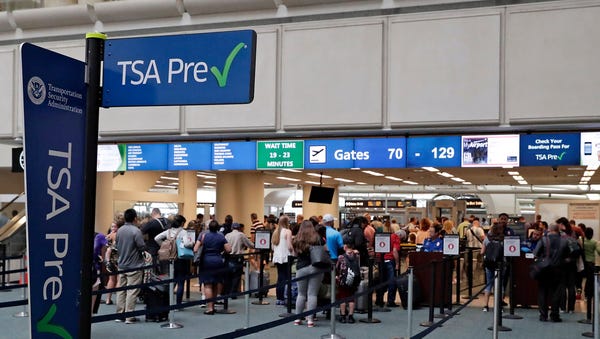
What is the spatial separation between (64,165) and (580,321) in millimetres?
9761

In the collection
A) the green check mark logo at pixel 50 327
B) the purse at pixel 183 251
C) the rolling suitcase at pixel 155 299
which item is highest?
the green check mark logo at pixel 50 327

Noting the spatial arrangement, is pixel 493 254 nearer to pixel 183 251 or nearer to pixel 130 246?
pixel 183 251

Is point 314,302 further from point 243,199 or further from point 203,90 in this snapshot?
point 243,199

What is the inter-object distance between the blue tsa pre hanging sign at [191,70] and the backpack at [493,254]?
914 centimetres

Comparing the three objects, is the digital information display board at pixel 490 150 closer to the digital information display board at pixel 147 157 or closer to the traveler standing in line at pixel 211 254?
the traveler standing in line at pixel 211 254

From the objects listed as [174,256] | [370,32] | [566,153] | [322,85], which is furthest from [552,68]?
[174,256]

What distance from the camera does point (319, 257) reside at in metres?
9.34

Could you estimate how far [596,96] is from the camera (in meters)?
10.3

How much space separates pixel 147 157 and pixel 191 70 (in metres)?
9.74

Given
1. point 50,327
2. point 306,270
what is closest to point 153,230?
point 306,270

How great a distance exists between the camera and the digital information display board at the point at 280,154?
38.4 feet

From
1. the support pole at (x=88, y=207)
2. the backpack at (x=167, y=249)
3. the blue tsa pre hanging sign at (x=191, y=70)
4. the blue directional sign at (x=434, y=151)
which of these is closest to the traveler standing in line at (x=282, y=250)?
the backpack at (x=167, y=249)

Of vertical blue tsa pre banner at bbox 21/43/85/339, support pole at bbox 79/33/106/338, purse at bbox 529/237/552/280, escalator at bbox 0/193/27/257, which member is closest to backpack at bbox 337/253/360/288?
purse at bbox 529/237/552/280

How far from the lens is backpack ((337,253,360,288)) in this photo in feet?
31.9
